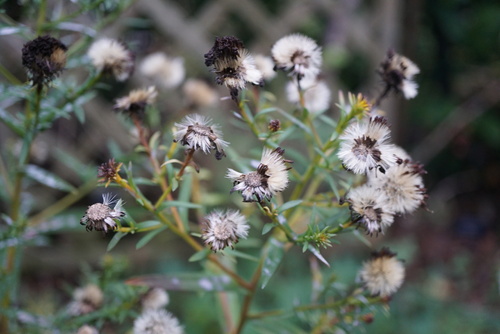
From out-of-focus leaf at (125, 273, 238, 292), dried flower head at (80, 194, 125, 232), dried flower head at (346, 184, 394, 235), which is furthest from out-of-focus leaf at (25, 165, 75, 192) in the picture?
dried flower head at (346, 184, 394, 235)

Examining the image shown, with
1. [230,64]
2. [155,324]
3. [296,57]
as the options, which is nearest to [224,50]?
[230,64]

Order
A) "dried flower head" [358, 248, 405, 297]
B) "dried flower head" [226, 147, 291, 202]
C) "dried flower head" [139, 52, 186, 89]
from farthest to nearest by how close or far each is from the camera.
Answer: "dried flower head" [139, 52, 186, 89]
"dried flower head" [358, 248, 405, 297]
"dried flower head" [226, 147, 291, 202]

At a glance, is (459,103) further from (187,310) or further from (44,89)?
(44,89)

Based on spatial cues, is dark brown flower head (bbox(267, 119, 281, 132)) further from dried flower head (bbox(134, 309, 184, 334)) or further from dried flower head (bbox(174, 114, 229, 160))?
dried flower head (bbox(134, 309, 184, 334))

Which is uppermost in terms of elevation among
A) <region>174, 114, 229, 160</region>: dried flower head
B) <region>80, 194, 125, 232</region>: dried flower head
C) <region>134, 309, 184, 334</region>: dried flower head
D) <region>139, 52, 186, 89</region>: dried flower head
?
<region>139, 52, 186, 89</region>: dried flower head

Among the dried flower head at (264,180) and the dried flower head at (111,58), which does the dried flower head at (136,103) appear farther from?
the dried flower head at (264,180)

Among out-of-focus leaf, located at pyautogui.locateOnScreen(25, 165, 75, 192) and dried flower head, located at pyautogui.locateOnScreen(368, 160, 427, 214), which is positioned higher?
out-of-focus leaf, located at pyautogui.locateOnScreen(25, 165, 75, 192)
